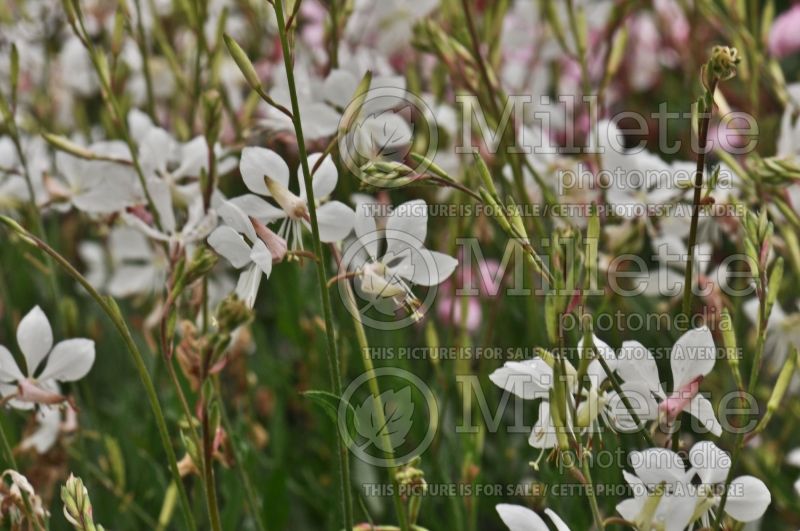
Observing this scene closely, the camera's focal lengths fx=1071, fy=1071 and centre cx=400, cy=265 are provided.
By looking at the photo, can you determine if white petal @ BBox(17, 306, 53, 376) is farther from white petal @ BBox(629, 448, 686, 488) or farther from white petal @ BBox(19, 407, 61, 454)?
white petal @ BBox(629, 448, 686, 488)

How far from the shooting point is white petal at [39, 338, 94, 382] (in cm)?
74

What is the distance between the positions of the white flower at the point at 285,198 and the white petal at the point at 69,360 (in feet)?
0.56

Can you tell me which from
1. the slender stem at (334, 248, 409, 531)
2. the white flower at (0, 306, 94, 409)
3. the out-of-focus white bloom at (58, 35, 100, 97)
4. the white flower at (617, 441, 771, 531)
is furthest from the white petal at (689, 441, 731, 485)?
the out-of-focus white bloom at (58, 35, 100, 97)

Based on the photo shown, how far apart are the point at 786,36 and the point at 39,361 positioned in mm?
1397

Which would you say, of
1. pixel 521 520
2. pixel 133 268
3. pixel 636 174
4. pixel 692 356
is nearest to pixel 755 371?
pixel 692 356

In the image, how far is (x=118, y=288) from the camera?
4.18 feet

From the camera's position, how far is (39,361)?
0.74m

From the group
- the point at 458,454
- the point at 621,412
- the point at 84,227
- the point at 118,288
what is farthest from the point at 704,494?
the point at 84,227

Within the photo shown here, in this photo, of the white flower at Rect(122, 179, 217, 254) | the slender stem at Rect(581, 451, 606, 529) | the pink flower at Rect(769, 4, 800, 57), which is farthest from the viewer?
the pink flower at Rect(769, 4, 800, 57)

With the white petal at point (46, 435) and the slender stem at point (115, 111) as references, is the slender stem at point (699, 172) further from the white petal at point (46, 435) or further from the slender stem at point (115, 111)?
the white petal at point (46, 435)

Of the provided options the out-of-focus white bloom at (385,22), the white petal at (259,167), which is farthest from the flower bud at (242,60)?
the out-of-focus white bloom at (385,22)

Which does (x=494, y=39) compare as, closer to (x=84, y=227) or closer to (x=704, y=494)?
(x=704, y=494)

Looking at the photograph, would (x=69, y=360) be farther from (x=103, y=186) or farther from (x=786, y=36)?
(x=786, y=36)

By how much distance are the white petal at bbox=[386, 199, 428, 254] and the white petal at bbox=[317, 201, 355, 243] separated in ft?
0.09
